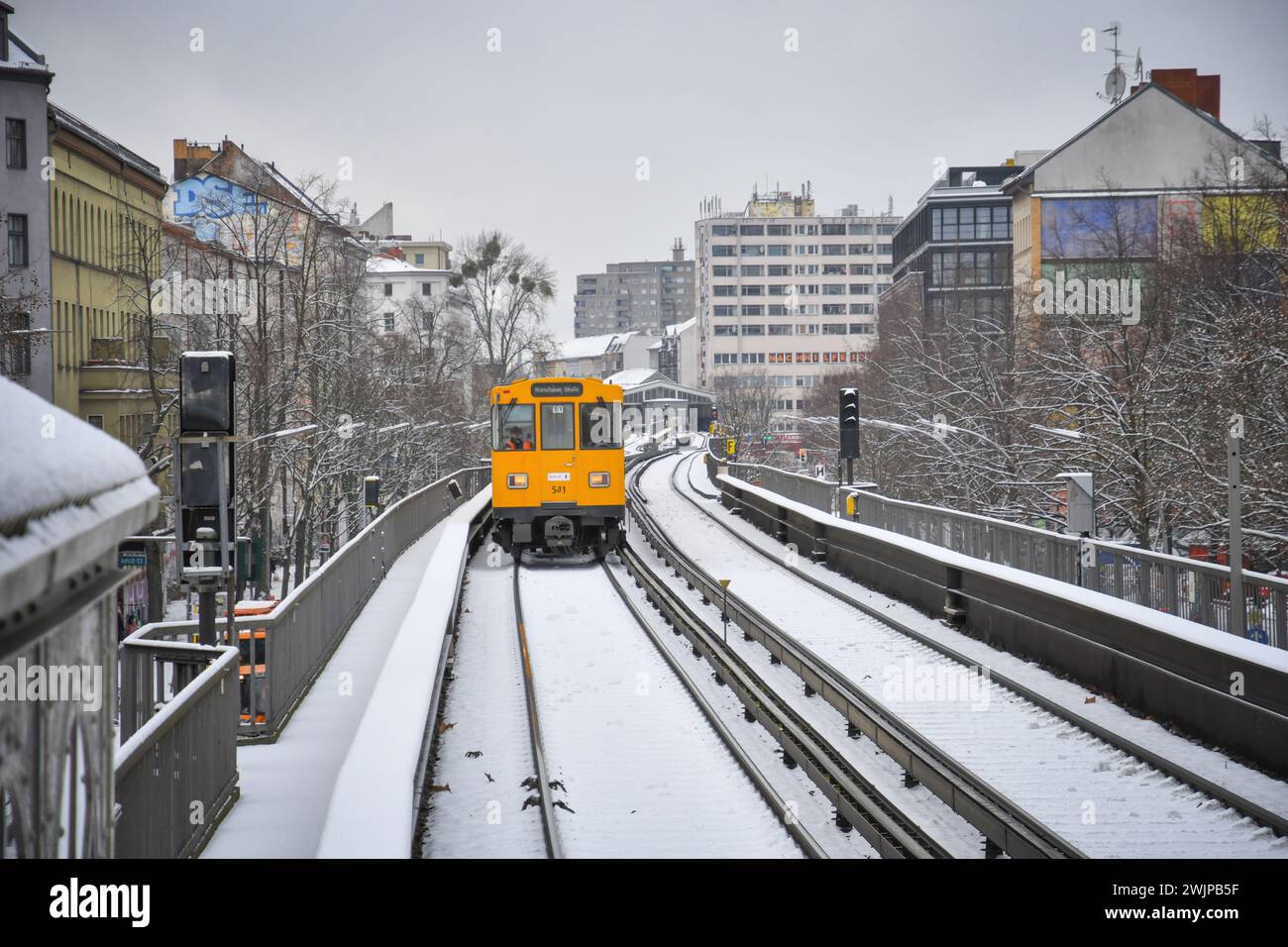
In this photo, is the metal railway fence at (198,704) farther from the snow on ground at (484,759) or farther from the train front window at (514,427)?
the train front window at (514,427)

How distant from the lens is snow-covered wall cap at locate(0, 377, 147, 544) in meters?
1.93

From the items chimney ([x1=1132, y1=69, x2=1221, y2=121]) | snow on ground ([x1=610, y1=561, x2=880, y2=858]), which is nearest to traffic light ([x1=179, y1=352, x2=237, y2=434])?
snow on ground ([x1=610, y1=561, x2=880, y2=858])

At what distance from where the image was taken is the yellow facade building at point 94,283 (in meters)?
36.9

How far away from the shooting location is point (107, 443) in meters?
2.55

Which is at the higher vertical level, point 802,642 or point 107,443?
point 107,443

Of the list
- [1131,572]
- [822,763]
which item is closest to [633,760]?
[822,763]

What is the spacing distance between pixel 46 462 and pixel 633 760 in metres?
9.94

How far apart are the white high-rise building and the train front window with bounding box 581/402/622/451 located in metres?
120

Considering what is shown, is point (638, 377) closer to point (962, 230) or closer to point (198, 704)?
point (962, 230)

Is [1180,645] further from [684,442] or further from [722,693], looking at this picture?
[684,442]

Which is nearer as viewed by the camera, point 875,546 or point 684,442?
point 875,546

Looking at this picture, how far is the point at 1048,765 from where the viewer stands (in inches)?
431
